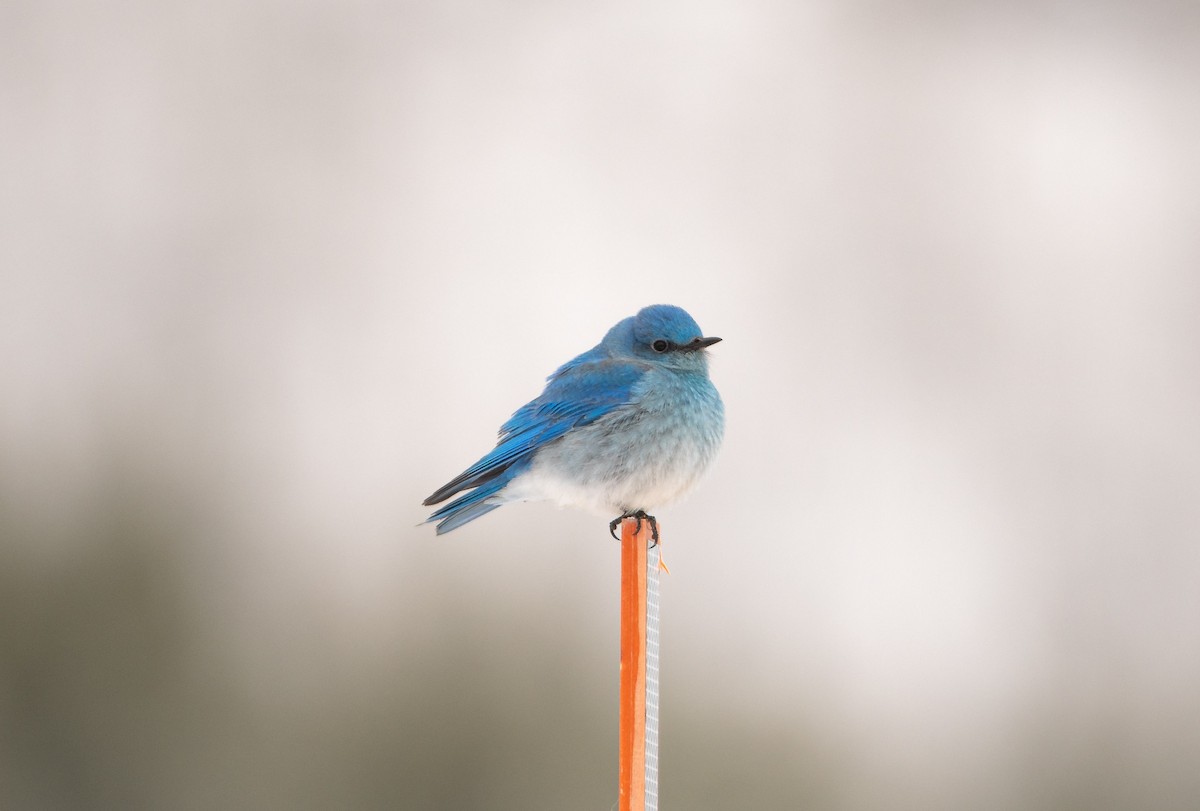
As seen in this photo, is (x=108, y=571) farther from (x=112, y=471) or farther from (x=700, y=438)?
(x=700, y=438)

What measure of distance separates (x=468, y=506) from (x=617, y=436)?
0.70 meters

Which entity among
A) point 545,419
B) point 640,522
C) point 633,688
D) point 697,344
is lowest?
point 633,688

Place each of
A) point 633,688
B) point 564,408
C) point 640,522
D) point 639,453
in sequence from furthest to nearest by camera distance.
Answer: point 564,408, point 639,453, point 640,522, point 633,688

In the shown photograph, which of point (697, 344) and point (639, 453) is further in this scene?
point (697, 344)

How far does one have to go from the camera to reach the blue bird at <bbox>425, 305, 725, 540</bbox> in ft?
16.8

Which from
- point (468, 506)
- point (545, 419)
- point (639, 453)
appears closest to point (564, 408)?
point (545, 419)

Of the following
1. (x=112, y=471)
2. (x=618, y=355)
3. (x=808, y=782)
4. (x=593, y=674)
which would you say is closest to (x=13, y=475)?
(x=112, y=471)

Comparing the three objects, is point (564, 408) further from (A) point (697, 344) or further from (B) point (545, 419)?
(A) point (697, 344)

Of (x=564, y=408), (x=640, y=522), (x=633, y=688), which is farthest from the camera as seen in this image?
(x=564, y=408)

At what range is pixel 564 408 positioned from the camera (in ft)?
17.8

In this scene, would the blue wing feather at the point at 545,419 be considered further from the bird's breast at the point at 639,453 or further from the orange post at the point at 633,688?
the orange post at the point at 633,688

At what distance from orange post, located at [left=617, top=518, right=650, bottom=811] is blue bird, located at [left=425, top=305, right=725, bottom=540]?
2.98 feet

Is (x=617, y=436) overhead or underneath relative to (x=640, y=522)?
overhead

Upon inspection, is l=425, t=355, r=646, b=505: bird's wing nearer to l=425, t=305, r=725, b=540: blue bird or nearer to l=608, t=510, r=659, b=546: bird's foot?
l=425, t=305, r=725, b=540: blue bird
